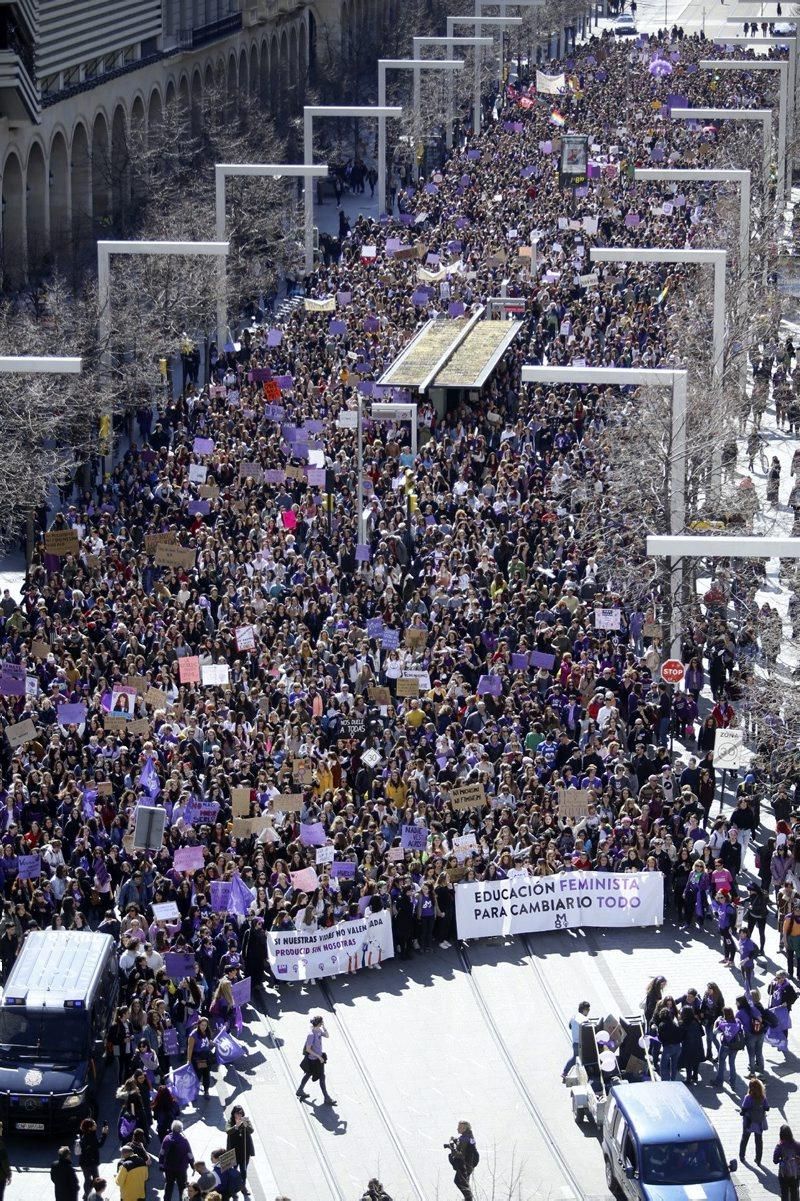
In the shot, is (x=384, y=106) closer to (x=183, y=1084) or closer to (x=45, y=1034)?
(x=183, y=1084)

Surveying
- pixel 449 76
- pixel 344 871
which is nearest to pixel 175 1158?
pixel 344 871

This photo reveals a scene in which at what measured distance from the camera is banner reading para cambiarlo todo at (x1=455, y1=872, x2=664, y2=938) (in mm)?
31312

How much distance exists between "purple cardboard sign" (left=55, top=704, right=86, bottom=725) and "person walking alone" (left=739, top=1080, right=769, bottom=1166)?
11.7 meters

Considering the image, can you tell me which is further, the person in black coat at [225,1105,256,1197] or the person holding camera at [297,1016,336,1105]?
the person holding camera at [297,1016,336,1105]

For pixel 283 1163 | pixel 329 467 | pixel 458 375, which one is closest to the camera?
pixel 283 1163

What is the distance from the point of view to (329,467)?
46625mm

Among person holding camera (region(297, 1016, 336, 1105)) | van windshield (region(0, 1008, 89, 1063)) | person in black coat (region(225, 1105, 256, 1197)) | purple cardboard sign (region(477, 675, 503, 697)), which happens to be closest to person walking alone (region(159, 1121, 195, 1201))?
person in black coat (region(225, 1105, 256, 1197))

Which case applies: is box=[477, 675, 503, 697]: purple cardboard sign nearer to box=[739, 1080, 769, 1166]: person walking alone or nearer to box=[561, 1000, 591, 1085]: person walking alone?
box=[561, 1000, 591, 1085]: person walking alone

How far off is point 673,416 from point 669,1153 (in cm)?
1875

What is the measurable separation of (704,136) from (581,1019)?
66.7m

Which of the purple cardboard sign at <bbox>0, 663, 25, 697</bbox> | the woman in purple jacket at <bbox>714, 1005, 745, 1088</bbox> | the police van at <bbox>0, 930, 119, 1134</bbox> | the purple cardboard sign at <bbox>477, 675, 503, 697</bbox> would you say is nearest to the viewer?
the police van at <bbox>0, 930, 119, 1134</bbox>

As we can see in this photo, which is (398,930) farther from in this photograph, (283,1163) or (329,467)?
Result: (329,467)

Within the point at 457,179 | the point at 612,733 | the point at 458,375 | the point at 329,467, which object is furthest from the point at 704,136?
the point at 612,733

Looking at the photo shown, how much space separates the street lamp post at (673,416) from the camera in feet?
129
